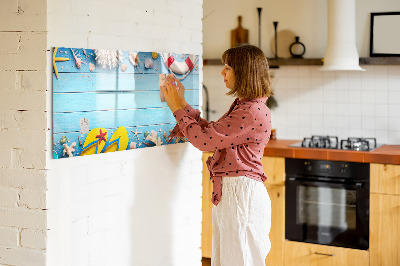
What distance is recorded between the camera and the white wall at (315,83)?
4668mm

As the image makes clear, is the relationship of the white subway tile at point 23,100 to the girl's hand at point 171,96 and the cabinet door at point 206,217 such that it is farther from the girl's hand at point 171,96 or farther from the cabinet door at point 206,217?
the cabinet door at point 206,217

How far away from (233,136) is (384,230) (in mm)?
1834

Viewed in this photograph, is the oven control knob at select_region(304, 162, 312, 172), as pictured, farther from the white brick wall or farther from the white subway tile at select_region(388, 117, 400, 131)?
the white brick wall

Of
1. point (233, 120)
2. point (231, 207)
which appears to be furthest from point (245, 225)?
point (233, 120)

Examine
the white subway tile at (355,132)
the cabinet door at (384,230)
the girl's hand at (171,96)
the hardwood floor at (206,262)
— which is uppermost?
the girl's hand at (171,96)

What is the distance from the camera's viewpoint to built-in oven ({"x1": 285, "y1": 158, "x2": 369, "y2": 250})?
4137mm

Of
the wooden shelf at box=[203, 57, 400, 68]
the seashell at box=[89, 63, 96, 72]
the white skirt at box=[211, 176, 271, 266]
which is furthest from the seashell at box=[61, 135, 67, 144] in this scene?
the wooden shelf at box=[203, 57, 400, 68]

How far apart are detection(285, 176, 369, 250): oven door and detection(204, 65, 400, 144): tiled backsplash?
2.37ft

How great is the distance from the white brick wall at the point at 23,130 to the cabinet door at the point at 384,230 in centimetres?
250

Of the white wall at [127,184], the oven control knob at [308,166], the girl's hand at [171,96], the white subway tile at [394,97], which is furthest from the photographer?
the white subway tile at [394,97]

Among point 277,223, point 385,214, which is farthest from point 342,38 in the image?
point 277,223

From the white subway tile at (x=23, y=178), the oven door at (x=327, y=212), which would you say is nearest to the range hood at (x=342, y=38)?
the oven door at (x=327, y=212)

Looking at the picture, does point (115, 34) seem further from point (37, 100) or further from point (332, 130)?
point (332, 130)

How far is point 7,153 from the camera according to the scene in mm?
2400
